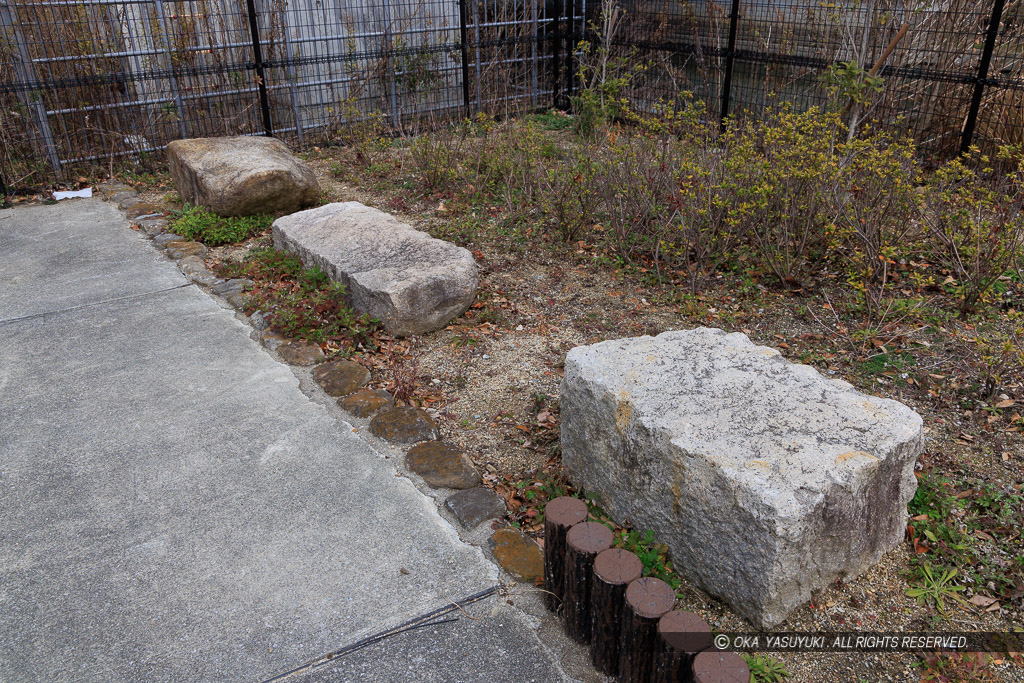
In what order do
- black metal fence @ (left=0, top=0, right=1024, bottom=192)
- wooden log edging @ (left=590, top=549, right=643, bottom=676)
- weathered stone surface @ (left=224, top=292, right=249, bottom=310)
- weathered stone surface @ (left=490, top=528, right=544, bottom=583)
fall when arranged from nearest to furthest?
wooden log edging @ (left=590, top=549, right=643, bottom=676), weathered stone surface @ (left=490, top=528, right=544, bottom=583), weathered stone surface @ (left=224, top=292, right=249, bottom=310), black metal fence @ (left=0, top=0, right=1024, bottom=192)

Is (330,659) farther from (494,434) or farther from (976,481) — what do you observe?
(976,481)

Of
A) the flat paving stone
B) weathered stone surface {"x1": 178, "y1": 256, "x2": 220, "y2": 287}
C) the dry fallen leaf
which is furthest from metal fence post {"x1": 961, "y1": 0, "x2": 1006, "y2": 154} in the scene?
the flat paving stone

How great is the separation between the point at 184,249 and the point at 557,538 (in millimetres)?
4499

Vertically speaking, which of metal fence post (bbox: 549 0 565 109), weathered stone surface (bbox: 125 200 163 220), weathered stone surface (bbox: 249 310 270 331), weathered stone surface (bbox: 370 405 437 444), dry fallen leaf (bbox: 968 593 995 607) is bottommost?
dry fallen leaf (bbox: 968 593 995 607)

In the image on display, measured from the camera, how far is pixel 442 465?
3.21 m

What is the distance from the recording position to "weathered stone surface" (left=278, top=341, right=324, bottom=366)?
4.10 m

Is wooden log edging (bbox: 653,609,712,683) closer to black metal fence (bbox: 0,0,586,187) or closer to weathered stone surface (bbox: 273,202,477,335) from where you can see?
weathered stone surface (bbox: 273,202,477,335)

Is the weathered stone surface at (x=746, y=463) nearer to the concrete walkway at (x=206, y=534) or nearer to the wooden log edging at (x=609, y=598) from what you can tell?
the wooden log edging at (x=609, y=598)

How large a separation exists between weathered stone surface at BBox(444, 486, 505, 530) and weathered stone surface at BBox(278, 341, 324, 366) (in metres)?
1.49

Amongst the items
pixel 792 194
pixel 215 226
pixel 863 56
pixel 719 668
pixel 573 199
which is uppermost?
pixel 863 56

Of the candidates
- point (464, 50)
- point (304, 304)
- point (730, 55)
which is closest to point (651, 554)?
point (304, 304)

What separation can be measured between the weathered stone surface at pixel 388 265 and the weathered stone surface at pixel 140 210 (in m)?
1.99

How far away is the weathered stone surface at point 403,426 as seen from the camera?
342cm

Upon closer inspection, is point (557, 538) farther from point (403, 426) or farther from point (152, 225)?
point (152, 225)
